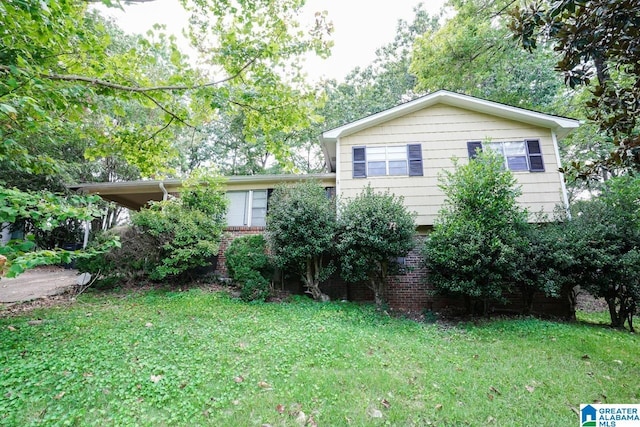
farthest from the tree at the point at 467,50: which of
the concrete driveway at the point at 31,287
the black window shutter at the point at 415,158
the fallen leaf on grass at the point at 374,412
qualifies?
the concrete driveway at the point at 31,287

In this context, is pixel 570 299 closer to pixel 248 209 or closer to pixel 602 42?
pixel 602 42

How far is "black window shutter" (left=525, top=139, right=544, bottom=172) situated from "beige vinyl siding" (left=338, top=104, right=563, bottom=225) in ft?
0.42

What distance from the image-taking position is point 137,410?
2.84 m

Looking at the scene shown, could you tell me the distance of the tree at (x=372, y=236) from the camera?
7109 mm

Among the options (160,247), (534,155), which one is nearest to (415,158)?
(534,155)

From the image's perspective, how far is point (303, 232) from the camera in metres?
7.33

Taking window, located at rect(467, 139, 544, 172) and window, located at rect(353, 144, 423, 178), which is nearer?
window, located at rect(467, 139, 544, 172)

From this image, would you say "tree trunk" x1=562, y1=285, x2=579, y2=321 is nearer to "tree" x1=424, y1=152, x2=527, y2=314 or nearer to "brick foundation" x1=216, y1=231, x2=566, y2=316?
"brick foundation" x1=216, y1=231, x2=566, y2=316

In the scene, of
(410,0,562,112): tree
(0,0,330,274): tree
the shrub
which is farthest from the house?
(0,0,330,274): tree

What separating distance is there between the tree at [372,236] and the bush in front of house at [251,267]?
2.03 m

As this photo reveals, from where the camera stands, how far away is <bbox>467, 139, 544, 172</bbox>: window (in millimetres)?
8727

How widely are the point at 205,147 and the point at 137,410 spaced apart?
20935 mm

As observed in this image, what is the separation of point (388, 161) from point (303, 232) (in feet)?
12.7

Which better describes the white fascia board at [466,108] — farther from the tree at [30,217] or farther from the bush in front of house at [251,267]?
the tree at [30,217]
